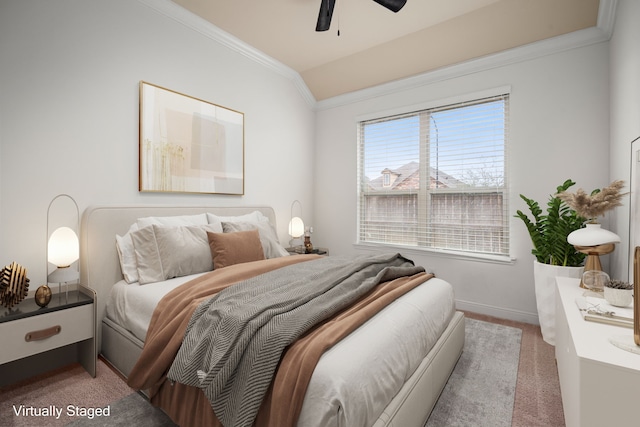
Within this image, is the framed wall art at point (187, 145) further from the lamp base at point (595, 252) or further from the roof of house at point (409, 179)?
the lamp base at point (595, 252)

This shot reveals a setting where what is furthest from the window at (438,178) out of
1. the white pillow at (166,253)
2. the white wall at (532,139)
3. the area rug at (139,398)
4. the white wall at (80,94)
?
the white pillow at (166,253)

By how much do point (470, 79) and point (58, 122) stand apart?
3.79 metres

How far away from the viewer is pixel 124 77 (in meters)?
2.53

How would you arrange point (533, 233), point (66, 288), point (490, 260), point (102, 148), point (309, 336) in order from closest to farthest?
point (309, 336) < point (66, 288) < point (102, 148) < point (533, 233) < point (490, 260)

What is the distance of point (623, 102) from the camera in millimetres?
2221

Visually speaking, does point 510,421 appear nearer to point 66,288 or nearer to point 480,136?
point 480,136

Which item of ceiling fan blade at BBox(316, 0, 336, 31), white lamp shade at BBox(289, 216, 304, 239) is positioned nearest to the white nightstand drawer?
white lamp shade at BBox(289, 216, 304, 239)

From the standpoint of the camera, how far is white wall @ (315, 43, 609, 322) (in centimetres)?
274

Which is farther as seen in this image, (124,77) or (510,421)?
(124,77)

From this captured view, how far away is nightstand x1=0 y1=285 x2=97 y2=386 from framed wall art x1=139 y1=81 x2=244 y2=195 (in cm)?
107

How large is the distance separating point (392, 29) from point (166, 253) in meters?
3.06

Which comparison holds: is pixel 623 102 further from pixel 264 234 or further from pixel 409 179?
pixel 264 234

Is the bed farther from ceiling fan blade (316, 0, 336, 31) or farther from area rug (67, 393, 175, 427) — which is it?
ceiling fan blade (316, 0, 336, 31)

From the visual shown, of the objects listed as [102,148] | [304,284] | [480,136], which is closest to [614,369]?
[304,284]
